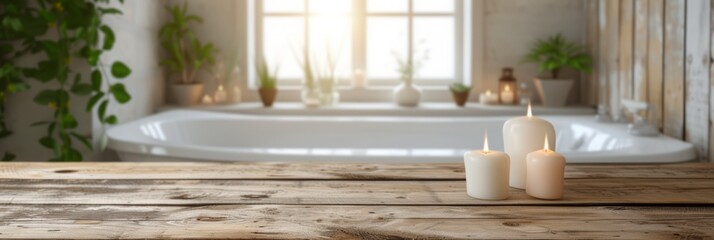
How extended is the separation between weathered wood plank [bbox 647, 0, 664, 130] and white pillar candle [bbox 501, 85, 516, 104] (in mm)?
909

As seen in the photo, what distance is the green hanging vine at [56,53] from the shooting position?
2424mm

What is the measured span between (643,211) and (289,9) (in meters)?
3.31

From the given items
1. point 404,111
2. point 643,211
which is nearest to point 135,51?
point 404,111

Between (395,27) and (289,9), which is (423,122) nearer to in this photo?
(395,27)

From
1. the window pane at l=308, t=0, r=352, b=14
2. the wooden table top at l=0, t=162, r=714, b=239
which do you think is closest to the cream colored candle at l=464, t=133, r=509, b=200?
the wooden table top at l=0, t=162, r=714, b=239

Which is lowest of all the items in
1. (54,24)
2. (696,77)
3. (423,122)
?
(423,122)

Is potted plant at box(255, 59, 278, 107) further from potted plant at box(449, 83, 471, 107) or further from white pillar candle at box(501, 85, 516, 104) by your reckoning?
white pillar candle at box(501, 85, 516, 104)

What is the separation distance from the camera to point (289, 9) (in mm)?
4078

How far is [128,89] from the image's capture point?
3.14m

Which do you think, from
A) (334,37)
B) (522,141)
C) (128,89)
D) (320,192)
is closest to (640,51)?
(334,37)

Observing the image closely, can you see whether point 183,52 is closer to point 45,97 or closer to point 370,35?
point 370,35

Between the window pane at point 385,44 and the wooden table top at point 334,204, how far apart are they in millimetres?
2726

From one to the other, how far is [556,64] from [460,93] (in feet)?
1.66

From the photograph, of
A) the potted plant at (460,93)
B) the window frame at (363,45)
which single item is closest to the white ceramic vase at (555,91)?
the potted plant at (460,93)
